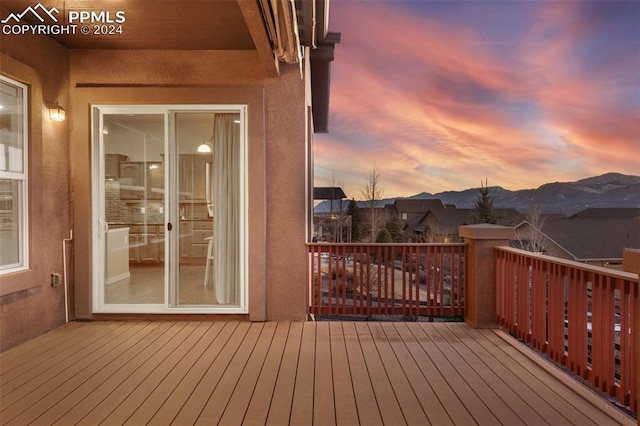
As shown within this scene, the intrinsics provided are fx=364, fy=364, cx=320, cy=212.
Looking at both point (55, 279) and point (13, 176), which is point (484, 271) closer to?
point (55, 279)

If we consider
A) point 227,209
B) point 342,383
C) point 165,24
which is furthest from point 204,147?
point 342,383

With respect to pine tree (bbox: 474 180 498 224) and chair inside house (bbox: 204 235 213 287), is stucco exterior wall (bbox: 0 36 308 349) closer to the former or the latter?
chair inside house (bbox: 204 235 213 287)

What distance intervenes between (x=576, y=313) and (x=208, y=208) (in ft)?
11.0

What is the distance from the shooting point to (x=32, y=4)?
9.91 feet

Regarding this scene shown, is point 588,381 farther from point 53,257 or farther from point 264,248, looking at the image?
point 53,257

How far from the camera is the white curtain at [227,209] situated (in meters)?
3.91

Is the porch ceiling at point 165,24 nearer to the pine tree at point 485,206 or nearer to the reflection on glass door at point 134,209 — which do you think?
the reflection on glass door at point 134,209

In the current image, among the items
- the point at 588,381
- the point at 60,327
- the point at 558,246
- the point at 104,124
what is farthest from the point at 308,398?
the point at 558,246

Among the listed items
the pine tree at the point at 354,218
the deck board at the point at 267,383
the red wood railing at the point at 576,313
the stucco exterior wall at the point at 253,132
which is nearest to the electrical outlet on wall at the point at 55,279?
the stucco exterior wall at the point at 253,132

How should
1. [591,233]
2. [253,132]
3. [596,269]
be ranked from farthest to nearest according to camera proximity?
[591,233] → [253,132] → [596,269]

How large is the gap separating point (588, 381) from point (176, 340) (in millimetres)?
3164

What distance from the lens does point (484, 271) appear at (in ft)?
12.0

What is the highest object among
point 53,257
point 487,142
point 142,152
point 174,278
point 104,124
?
point 487,142

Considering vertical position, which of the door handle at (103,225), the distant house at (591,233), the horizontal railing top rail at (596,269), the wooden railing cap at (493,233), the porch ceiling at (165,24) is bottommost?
the distant house at (591,233)
